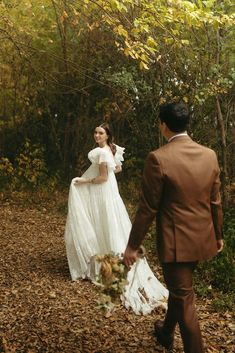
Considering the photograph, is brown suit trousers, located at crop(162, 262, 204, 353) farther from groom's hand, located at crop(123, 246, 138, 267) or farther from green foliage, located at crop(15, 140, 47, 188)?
green foliage, located at crop(15, 140, 47, 188)

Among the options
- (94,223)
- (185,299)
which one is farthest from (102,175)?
(185,299)

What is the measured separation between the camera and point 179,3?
4.90 meters

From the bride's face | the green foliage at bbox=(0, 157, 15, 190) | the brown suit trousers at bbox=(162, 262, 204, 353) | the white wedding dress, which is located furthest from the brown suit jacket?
the green foliage at bbox=(0, 157, 15, 190)

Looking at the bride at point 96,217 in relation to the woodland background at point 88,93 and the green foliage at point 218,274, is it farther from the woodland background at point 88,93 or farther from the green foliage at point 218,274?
the woodland background at point 88,93

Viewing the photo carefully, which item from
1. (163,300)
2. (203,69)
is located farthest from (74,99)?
(163,300)

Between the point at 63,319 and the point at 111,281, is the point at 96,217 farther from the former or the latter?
the point at 111,281

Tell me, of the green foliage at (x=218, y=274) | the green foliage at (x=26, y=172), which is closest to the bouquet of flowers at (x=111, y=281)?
the green foliage at (x=218, y=274)

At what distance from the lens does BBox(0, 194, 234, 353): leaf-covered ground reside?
3844 millimetres

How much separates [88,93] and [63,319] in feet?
23.7

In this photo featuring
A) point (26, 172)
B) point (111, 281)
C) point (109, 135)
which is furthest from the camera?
point (26, 172)

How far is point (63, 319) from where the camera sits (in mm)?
4352

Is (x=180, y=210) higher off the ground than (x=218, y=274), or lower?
higher

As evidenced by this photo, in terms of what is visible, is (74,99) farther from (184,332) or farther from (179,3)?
(184,332)

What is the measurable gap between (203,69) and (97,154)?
11.8 feet
